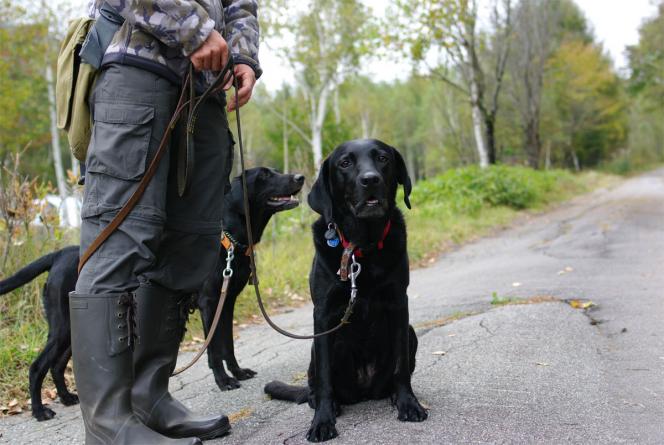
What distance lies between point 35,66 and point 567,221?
A: 21.3 metres

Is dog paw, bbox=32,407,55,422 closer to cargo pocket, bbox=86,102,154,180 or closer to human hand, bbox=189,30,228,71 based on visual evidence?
cargo pocket, bbox=86,102,154,180

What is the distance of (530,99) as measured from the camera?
25.4m

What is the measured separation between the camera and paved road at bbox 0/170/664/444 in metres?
2.37

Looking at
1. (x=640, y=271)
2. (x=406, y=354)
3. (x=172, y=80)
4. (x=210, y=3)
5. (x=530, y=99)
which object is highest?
(x=530, y=99)

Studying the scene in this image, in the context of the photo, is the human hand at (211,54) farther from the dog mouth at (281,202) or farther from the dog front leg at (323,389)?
the dog mouth at (281,202)

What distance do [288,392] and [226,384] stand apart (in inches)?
28.4

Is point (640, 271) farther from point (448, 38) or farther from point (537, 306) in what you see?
point (448, 38)

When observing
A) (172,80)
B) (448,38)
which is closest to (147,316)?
(172,80)

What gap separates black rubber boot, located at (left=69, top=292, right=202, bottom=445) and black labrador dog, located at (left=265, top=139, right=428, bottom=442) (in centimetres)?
78

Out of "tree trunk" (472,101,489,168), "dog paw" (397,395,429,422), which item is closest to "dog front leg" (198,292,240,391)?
"dog paw" (397,395,429,422)

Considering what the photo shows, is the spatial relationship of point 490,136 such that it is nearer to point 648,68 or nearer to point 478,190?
point 478,190

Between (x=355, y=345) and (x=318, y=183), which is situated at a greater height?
(x=318, y=183)

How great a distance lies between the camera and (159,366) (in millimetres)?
2322

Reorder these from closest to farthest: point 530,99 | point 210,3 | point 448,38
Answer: point 210,3, point 448,38, point 530,99
